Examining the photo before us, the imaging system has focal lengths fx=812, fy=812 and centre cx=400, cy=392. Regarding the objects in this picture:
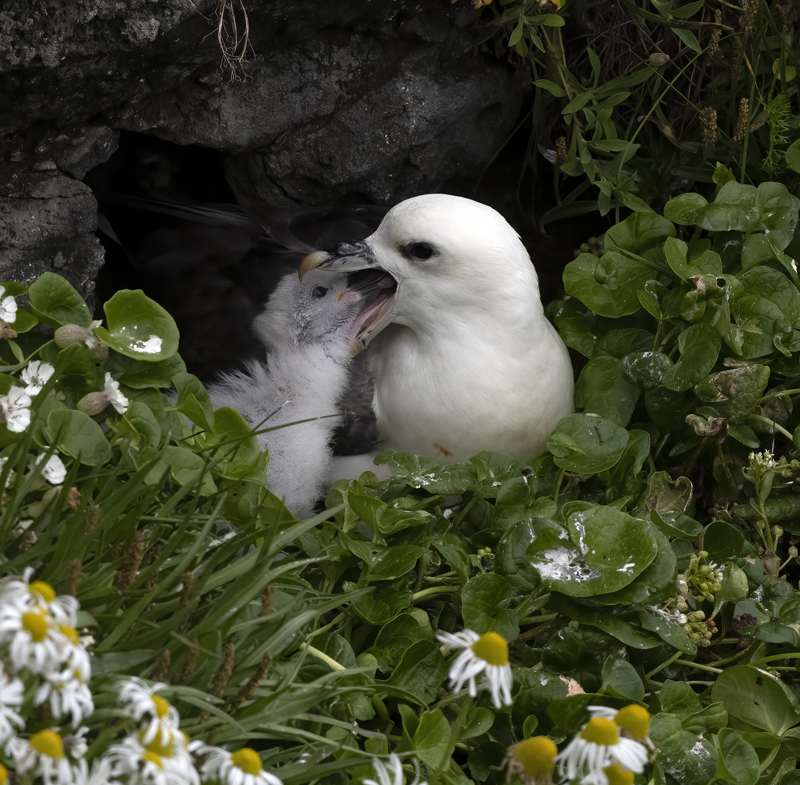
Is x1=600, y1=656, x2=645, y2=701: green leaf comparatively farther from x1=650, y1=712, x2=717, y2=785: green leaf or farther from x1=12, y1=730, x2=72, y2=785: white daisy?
x1=12, y1=730, x2=72, y2=785: white daisy

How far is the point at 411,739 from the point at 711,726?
18.9 inches

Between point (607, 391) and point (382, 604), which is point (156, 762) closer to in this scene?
point (382, 604)

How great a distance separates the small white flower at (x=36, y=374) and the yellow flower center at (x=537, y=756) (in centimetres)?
77

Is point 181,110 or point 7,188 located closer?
point 7,188

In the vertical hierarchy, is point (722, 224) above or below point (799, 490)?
above

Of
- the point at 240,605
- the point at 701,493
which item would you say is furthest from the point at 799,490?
the point at 240,605

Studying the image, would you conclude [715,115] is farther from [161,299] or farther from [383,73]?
[161,299]

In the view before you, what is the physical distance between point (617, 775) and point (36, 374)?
0.88m

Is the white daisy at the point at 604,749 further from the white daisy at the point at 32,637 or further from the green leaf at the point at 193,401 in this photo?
the green leaf at the point at 193,401

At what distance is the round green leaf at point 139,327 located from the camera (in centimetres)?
122

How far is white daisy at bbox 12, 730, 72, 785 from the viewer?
639mm

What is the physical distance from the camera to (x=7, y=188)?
5.37 feet

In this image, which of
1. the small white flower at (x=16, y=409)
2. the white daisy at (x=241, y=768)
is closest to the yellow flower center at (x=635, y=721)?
the white daisy at (x=241, y=768)

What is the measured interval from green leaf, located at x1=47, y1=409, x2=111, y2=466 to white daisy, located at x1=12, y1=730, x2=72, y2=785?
18.5 inches
